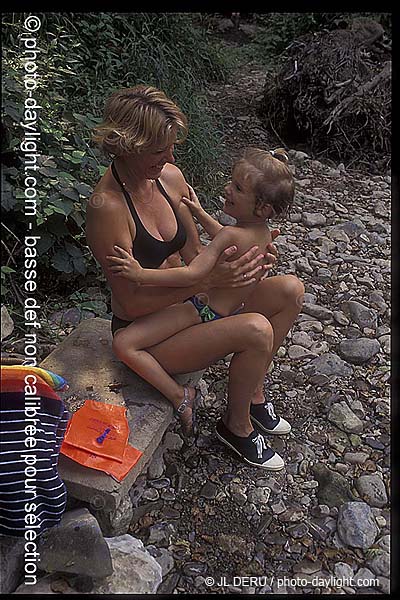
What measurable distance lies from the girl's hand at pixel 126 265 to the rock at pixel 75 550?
66 cm

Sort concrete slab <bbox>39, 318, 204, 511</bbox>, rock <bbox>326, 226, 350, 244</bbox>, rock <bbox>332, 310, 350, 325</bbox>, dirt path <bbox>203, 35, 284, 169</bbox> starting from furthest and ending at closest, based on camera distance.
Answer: dirt path <bbox>203, 35, 284, 169</bbox>, rock <bbox>326, 226, 350, 244</bbox>, rock <bbox>332, 310, 350, 325</bbox>, concrete slab <bbox>39, 318, 204, 511</bbox>

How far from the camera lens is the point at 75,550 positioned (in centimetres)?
174

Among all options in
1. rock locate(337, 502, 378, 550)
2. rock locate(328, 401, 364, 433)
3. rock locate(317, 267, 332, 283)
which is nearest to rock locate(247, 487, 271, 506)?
rock locate(337, 502, 378, 550)

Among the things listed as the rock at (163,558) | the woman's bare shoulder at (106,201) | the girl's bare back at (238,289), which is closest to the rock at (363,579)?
the rock at (163,558)

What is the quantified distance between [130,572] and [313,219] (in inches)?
104

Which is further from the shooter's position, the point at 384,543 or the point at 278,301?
the point at 278,301

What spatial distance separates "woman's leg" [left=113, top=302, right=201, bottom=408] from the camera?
211cm

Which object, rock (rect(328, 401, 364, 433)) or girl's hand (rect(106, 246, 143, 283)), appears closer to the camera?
girl's hand (rect(106, 246, 143, 283))

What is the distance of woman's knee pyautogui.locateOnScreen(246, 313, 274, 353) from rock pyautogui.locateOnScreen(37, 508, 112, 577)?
2.31 ft

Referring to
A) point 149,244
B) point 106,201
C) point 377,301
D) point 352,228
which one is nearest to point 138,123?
point 106,201

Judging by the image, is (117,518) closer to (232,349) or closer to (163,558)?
(163,558)

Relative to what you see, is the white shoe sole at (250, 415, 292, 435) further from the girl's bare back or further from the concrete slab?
the girl's bare back

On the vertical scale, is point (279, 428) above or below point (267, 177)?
below
